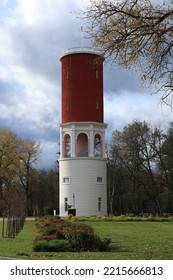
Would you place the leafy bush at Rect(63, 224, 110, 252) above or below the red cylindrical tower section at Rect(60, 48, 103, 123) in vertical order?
below

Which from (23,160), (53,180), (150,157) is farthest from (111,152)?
(53,180)

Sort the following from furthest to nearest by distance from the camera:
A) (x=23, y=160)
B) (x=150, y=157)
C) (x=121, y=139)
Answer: (x=23, y=160) → (x=121, y=139) → (x=150, y=157)

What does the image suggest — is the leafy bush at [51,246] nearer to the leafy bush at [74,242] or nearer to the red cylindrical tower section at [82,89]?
the leafy bush at [74,242]

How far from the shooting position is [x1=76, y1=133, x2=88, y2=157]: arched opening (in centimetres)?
5388

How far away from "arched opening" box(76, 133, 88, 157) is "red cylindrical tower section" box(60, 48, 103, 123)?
2.85m

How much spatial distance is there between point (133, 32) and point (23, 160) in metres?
55.3

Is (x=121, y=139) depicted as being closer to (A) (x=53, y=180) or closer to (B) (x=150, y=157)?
(B) (x=150, y=157)

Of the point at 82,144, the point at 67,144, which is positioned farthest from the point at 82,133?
the point at 67,144

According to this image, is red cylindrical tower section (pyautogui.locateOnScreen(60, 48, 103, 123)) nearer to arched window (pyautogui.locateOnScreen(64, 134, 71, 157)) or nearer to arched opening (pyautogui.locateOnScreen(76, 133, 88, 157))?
arched window (pyautogui.locateOnScreen(64, 134, 71, 157))

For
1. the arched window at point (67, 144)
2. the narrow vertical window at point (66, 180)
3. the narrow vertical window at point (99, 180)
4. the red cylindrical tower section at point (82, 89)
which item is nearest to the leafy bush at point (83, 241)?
the narrow vertical window at point (66, 180)

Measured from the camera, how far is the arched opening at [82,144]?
53.9 metres

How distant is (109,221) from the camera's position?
42.5 metres

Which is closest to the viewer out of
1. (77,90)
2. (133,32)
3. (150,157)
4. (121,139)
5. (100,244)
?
(133,32)

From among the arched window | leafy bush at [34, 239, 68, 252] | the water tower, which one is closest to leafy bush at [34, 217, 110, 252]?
leafy bush at [34, 239, 68, 252]
